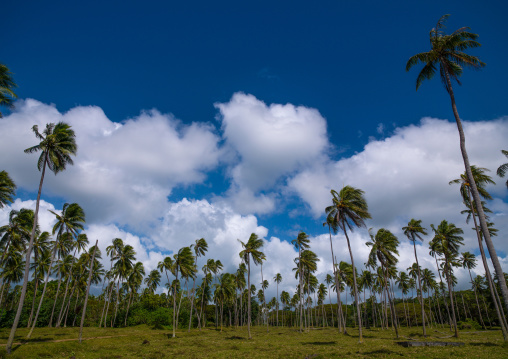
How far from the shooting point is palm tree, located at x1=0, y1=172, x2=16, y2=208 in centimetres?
3114

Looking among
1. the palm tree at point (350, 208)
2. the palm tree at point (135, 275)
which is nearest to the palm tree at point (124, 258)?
the palm tree at point (135, 275)

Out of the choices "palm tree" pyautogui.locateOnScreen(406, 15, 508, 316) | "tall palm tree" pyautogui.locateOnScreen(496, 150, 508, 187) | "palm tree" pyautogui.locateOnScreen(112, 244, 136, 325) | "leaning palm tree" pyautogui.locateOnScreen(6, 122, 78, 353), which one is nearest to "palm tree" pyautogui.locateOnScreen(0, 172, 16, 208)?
"leaning palm tree" pyautogui.locateOnScreen(6, 122, 78, 353)

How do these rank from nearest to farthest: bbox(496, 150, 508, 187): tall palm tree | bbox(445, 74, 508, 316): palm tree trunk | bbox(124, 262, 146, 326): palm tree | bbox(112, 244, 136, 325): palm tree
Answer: bbox(445, 74, 508, 316): palm tree trunk → bbox(496, 150, 508, 187): tall palm tree → bbox(112, 244, 136, 325): palm tree → bbox(124, 262, 146, 326): palm tree

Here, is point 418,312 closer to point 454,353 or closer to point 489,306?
point 489,306

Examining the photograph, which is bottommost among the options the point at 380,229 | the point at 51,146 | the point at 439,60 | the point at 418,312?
the point at 418,312

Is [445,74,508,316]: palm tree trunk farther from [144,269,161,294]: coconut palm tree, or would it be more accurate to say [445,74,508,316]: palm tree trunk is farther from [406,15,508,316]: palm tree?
[144,269,161,294]: coconut palm tree

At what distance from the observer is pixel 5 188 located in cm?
3111

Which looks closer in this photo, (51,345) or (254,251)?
(51,345)

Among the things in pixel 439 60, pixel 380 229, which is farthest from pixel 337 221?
pixel 439 60

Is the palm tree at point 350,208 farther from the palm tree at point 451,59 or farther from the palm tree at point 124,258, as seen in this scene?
the palm tree at point 124,258

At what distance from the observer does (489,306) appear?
267 ft

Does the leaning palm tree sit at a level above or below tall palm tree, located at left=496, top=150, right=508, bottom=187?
above

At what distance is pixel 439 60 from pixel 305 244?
48273mm

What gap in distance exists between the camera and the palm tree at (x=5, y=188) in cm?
3114
